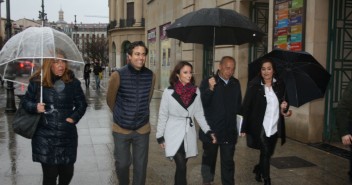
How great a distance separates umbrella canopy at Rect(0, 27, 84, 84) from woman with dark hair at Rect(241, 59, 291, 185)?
7.43 ft

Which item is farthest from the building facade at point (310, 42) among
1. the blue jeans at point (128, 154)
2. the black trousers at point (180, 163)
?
the blue jeans at point (128, 154)

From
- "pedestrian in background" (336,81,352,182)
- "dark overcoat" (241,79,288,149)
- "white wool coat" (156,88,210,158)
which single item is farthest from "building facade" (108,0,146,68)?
"pedestrian in background" (336,81,352,182)

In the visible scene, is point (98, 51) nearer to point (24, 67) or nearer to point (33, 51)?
point (24, 67)

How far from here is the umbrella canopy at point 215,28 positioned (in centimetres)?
529

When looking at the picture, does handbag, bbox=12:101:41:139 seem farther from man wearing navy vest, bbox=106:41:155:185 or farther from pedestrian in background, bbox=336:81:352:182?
pedestrian in background, bbox=336:81:352:182

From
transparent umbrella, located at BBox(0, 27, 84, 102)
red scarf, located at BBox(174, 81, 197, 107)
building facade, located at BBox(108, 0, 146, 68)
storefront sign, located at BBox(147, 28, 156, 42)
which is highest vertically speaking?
building facade, located at BBox(108, 0, 146, 68)

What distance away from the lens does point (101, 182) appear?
5.52 meters

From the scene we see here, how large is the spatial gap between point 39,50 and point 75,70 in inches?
23.4

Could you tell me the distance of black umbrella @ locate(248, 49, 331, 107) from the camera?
525 centimetres

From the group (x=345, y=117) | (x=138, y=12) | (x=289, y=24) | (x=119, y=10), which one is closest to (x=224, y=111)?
(x=345, y=117)

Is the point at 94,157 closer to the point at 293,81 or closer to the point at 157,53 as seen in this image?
the point at 293,81

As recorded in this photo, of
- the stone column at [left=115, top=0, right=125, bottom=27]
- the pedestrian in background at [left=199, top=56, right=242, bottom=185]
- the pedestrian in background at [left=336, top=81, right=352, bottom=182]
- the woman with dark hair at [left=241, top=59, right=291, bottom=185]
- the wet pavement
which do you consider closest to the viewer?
the pedestrian in background at [left=336, top=81, right=352, bottom=182]

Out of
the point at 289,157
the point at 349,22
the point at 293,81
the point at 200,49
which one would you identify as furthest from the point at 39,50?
the point at 200,49

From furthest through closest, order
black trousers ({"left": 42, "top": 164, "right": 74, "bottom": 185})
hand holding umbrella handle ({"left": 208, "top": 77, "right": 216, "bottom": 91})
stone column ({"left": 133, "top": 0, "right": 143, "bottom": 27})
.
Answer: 1. stone column ({"left": 133, "top": 0, "right": 143, "bottom": 27})
2. hand holding umbrella handle ({"left": 208, "top": 77, "right": 216, "bottom": 91})
3. black trousers ({"left": 42, "top": 164, "right": 74, "bottom": 185})
